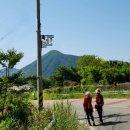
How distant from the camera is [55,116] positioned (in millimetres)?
14984

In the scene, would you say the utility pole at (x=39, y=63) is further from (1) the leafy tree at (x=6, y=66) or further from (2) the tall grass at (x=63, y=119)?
(2) the tall grass at (x=63, y=119)

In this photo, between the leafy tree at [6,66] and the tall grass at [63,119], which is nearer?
the tall grass at [63,119]

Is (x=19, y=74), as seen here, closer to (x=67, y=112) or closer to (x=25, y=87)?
(x=25, y=87)

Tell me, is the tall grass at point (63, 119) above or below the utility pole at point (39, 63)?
below

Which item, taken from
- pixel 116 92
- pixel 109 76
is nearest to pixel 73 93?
pixel 116 92

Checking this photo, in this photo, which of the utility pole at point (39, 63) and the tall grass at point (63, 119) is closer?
the tall grass at point (63, 119)

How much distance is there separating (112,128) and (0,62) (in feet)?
20.2

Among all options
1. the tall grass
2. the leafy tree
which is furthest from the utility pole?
the tall grass

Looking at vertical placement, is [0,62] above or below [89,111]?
above

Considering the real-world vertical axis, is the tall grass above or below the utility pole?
below

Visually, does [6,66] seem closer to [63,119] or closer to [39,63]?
[39,63]

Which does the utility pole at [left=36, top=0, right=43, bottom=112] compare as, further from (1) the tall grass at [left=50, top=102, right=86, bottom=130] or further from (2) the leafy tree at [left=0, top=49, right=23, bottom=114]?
(1) the tall grass at [left=50, top=102, right=86, bottom=130]

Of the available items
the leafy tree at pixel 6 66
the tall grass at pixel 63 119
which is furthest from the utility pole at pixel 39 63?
the tall grass at pixel 63 119

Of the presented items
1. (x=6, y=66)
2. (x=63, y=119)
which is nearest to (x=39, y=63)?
(x=6, y=66)
